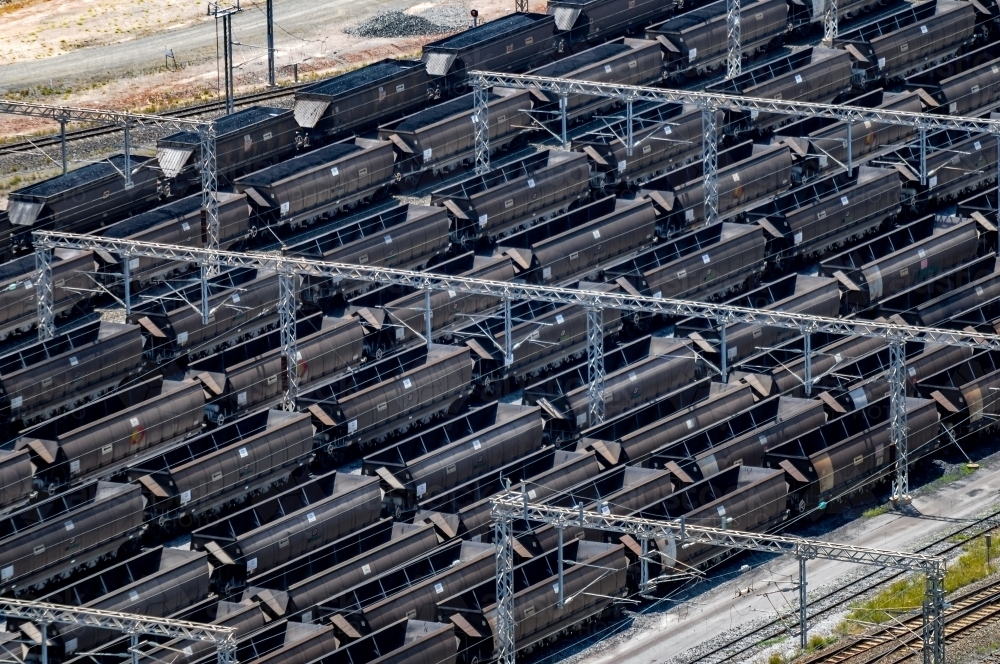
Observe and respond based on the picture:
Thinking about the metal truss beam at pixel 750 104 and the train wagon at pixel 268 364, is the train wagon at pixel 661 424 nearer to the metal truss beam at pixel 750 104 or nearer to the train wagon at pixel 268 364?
the train wagon at pixel 268 364

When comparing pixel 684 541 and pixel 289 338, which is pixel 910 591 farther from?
pixel 289 338

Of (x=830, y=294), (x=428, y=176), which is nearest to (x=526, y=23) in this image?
(x=428, y=176)

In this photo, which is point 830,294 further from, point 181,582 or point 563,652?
point 181,582

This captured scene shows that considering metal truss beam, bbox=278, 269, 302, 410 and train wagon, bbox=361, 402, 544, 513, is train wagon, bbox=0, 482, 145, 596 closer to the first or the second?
train wagon, bbox=361, 402, 544, 513

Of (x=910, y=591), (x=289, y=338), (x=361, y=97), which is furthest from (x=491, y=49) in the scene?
(x=910, y=591)

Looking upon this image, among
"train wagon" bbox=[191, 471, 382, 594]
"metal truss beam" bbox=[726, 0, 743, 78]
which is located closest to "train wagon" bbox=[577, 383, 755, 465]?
"train wagon" bbox=[191, 471, 382, 594]

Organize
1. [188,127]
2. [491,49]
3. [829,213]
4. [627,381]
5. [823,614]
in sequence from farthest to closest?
[491,49]
[829,213]
[188,127]
[627,381]
[823,614]
